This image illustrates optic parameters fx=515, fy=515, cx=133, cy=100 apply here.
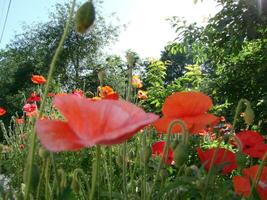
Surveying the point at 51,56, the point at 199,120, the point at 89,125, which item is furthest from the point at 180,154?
the point at 51,56

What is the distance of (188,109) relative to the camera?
33.9 inches

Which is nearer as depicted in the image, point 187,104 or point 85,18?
point 85,18

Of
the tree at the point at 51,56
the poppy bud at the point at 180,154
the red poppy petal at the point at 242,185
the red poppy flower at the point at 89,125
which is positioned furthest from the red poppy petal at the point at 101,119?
the tree at the point at 51,56

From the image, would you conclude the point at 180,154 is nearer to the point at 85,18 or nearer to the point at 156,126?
the point at 156,126

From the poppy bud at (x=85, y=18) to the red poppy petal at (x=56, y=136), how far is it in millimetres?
115

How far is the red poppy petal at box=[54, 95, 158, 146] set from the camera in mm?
542

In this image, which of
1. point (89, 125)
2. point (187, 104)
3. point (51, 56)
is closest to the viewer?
point (89, 125)

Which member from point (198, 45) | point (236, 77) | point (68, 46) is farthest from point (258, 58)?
point (68, 46)

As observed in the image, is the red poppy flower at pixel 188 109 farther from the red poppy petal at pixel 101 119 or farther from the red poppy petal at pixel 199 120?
the red poppy petal at pixel 101 119

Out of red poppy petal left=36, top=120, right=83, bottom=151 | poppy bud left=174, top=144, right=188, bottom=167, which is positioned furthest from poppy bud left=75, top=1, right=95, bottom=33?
poppy bud left=174, top=144, right=188, bottom=167

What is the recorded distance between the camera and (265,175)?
3.12ft

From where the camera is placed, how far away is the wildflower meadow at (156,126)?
585 millimetres

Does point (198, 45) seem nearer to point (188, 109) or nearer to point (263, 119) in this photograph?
point (263, 119)

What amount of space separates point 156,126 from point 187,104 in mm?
65
